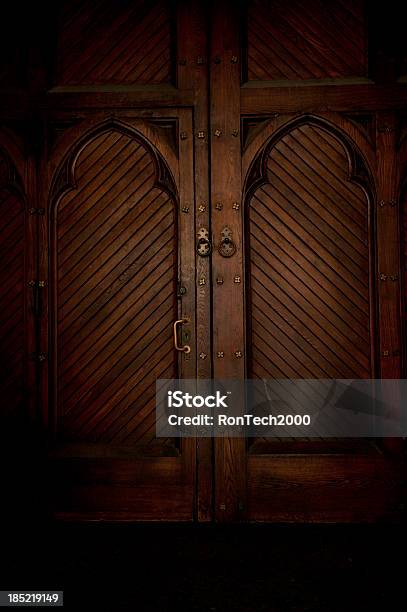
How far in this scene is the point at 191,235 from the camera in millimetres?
3301

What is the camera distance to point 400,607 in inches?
88.0

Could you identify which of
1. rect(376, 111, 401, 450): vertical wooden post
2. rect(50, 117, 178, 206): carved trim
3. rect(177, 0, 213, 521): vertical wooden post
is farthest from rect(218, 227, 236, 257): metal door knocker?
rect(376, 111, 401, 450): vertical wooden post

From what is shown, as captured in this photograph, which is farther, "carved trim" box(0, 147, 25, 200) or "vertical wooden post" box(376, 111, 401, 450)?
"carved trim" box(0, 147, 25, 200)

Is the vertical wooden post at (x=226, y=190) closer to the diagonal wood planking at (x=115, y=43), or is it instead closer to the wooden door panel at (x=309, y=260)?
the wooden door panel at (x=309, y=260)

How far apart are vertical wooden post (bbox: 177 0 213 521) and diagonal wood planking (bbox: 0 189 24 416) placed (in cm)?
116

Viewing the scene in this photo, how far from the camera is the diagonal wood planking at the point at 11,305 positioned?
333cm

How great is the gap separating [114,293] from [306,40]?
6.83 feet

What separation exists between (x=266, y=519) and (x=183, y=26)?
322 centimetres

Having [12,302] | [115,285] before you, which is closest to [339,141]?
[115,285]

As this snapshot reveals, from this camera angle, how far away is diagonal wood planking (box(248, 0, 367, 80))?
3.31 meters

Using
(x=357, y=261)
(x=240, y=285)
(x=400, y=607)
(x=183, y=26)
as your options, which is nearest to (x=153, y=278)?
(x=240, y=285)

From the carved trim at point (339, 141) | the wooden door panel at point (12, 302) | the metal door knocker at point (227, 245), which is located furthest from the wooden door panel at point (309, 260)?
the wooden door panel at point (12, 302)

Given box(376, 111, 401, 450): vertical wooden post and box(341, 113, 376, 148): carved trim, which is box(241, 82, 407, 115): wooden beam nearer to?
box(341, 113, 376, 148): carved trim

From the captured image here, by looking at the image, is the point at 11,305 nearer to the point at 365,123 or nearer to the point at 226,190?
the point at 226,190
